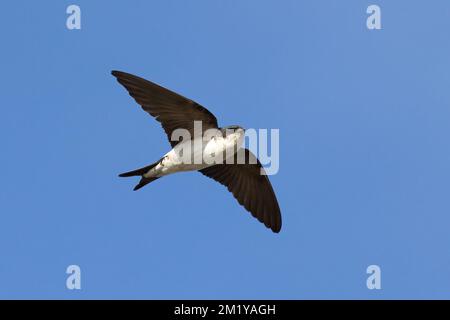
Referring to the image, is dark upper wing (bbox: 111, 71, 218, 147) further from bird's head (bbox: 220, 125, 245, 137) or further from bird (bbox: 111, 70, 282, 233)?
bird's head (bbox: 220, 125, 245, 137)

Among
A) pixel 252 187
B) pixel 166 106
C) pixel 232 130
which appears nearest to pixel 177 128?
pixel 166 106

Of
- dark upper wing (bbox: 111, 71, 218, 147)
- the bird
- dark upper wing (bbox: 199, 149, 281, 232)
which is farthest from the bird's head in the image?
dark upper wing (bbox: 199, 149, 281, 232)

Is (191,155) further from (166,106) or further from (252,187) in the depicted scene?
(252,187)

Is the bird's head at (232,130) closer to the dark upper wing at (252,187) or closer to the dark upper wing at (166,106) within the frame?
the dark upper wing at (166,106)
